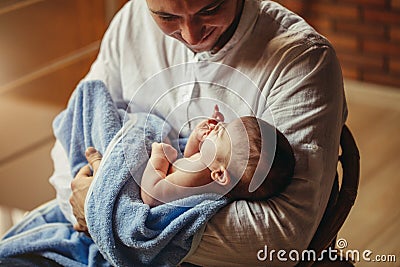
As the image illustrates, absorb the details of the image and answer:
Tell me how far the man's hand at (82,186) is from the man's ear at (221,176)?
275 mm

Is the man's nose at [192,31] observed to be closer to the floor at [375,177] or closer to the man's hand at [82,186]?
the man's hand at [82,186]

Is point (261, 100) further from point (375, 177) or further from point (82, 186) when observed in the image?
point (375, 177)

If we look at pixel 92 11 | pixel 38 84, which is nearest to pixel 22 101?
pixel 38 84

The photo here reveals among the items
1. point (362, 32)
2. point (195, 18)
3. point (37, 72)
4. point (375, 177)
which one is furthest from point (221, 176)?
point (362, 32)

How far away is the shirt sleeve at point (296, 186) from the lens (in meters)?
1.38

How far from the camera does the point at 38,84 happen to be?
3.16 meters

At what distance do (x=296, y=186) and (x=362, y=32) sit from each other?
2096 millimetres

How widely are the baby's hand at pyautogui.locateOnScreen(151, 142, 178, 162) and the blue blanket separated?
2 cm

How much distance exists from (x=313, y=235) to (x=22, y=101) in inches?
76.8

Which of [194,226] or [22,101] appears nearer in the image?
[194,226]

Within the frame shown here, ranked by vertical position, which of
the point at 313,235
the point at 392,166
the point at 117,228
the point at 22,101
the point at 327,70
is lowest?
the point at 392,166

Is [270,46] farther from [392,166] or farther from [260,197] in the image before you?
[392,166]

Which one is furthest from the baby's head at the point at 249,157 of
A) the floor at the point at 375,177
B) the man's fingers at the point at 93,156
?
the floor at the point at 375,177

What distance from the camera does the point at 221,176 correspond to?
1.37m
